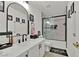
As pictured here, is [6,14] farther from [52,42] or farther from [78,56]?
[52,42]

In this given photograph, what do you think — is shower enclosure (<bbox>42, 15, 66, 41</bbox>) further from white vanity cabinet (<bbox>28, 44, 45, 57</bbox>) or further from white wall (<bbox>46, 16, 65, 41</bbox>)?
white vanity cabinet (<bbox>28, 44, 45, 57</bbox>)

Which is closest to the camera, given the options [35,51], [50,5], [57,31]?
[35,51]

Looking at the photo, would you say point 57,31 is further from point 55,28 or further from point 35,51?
point 35,51

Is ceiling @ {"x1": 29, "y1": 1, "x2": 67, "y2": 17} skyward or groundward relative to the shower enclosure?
skyward

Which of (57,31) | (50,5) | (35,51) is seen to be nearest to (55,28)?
(57,31)

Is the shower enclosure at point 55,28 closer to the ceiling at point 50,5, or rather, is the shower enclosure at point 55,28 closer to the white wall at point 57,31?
the white wall at point 57,31

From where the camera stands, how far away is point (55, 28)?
608cm

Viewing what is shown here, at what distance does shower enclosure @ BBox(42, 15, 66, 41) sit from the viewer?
575cm

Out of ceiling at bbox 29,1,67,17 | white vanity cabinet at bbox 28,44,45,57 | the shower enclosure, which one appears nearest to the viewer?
white vanity cabinet at bbox 28,44,45,57

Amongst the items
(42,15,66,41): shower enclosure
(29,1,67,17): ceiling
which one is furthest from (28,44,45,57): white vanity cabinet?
(42,15,66,41): shower enclosure

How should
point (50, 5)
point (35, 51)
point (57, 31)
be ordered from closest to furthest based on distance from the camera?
point (35, 51), point (50, 5), point (57, 31)

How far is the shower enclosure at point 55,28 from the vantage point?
18.9ft

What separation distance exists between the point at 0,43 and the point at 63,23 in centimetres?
467

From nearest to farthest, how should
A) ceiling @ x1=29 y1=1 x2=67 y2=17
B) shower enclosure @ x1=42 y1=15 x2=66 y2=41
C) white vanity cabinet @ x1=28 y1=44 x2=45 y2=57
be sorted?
1. white vanity cabinet @ x1=28 y1=44 x2=45 y2=57
2. ceiling @ x1=29 y1=1 x2=67 y2=17
3. shower enclosure @ x1=42 y1=15 x2=66 y2=41
